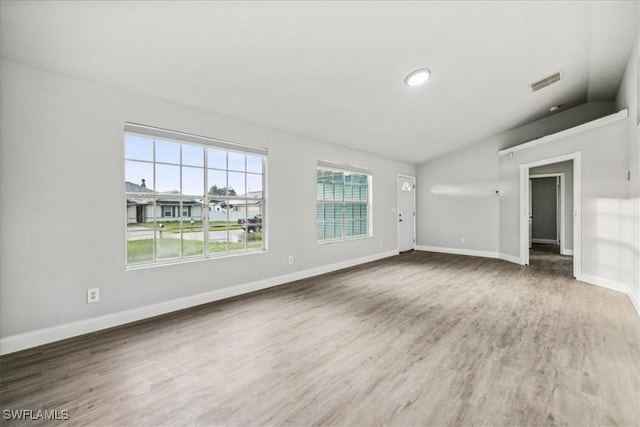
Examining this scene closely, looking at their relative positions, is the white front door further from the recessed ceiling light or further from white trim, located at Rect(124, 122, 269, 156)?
white trim, located at Rect(124, 122, 269, 156)

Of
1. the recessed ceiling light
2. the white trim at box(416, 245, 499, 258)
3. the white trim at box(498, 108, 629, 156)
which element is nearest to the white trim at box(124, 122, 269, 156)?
the recessed ceiling light

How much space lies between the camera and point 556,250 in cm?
728

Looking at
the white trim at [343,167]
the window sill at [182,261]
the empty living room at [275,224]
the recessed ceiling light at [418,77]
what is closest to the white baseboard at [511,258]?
the empty living room at [275,224]

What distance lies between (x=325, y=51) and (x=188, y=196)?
2191 mm

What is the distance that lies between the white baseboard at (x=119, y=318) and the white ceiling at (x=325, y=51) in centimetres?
224

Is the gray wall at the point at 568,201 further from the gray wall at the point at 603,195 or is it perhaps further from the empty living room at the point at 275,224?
the gray wall at the point at 603,195

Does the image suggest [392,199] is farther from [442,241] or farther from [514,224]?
[514,224]

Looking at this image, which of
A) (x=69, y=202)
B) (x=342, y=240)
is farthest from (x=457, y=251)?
(x=69, y=202)

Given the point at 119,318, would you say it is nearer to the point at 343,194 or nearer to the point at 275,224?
the point at 275,224

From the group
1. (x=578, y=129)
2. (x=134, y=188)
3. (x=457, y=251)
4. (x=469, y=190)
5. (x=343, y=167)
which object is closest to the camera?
(x=134, y=188)

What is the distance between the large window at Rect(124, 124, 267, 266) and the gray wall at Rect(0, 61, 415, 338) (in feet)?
0.55

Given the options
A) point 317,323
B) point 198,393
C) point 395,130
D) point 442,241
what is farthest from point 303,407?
point 442,241

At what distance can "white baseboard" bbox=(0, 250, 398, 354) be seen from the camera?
7.50 feet

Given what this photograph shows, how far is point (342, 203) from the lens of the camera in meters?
5.52
